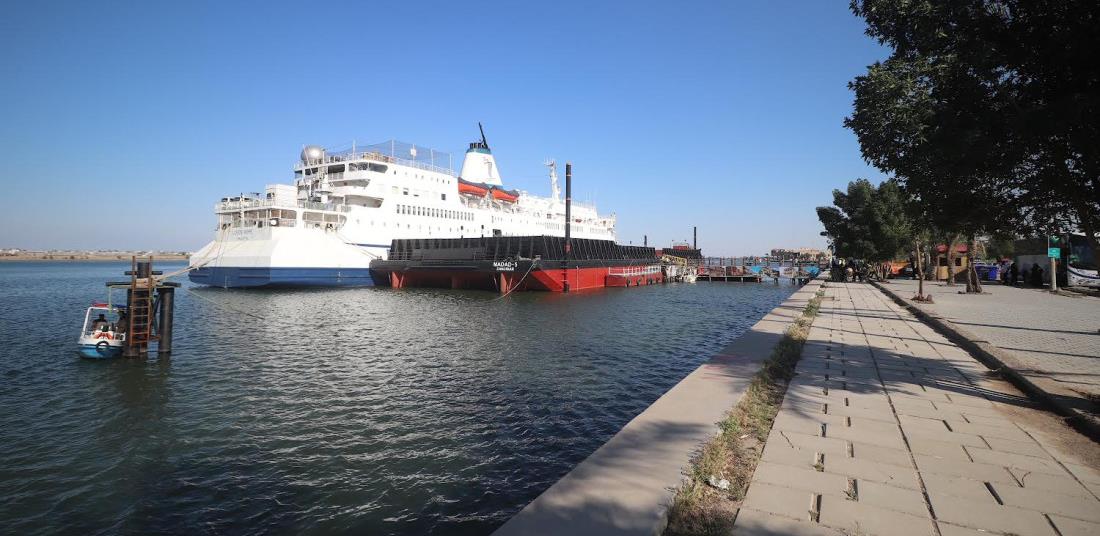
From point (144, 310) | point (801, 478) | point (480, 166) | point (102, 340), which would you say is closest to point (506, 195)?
point (480, 166)

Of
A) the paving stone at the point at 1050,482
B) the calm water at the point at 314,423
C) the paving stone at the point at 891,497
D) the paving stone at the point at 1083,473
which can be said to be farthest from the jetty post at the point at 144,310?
the paving stone at the point at 1083,473

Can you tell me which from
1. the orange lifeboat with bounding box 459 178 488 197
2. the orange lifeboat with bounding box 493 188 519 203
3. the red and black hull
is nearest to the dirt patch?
the red and black hull

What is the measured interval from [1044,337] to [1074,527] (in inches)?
443

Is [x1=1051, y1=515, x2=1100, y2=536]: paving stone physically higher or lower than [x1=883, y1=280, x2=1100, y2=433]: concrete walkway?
lower

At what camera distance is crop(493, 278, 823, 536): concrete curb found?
144 inches

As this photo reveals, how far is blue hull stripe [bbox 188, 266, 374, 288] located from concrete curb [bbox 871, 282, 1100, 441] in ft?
119

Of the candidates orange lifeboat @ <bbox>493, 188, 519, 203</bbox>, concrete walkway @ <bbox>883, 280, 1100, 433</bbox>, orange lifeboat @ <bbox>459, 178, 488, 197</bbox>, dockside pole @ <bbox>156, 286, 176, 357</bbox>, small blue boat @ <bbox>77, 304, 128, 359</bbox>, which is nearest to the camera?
concrete walkway @ <bbox>883, 280, 1100, 433</bbox>

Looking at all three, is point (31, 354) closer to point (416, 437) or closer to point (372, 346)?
point (372, 346)

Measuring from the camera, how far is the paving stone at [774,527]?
11.8ft

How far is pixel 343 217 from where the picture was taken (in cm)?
4100

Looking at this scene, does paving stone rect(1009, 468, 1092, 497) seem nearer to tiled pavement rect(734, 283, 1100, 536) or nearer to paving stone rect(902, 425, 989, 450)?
tiled pavement rect(734, 283, 1100, 536)

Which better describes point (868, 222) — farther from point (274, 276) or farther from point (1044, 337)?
point (274, 276)

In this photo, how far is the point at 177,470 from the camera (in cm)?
664

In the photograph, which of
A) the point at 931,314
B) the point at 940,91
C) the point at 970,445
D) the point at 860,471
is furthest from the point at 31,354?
the point at 931,314
